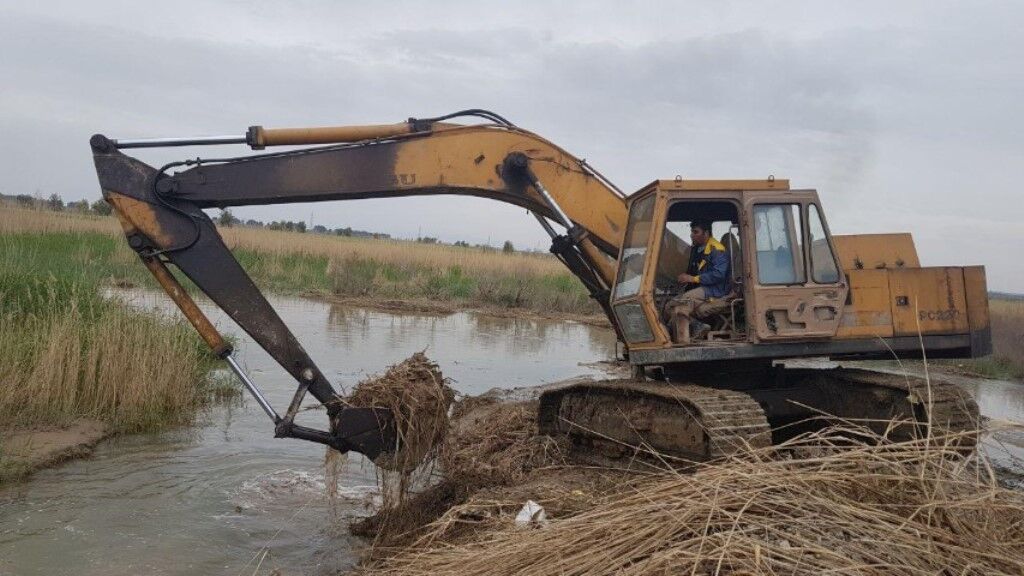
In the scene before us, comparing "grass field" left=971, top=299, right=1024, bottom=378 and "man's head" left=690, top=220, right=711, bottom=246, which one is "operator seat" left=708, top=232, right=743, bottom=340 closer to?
"man's head" left=690, top=220, right=711, bottom=246

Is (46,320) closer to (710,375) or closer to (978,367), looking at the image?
(710,375)

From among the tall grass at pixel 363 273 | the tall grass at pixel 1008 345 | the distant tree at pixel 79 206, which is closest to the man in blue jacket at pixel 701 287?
the tall grass at pixel 1008 345

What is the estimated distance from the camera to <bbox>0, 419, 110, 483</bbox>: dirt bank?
7.48 metres

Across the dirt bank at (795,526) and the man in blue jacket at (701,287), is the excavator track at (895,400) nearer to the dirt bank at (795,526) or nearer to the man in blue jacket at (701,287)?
the man in blue jacket at (701,287)

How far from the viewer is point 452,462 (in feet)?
24.2

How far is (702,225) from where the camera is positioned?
25.7ft

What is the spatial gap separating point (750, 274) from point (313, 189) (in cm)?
353

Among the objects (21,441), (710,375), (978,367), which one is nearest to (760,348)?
(710,375)

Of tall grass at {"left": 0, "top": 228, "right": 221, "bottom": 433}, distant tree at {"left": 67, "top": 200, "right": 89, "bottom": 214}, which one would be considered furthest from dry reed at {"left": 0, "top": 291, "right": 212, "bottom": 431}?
distant tree at {"left": 67, "top": 200, "right": 89, "bottom": 214}

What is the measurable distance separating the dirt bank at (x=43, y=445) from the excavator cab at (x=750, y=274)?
5039 mm

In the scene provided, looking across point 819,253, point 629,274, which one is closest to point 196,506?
point 629,274

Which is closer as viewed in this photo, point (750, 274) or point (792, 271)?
point (750, 274)

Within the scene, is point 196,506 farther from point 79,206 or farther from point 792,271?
point 79,206

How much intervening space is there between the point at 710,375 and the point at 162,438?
5.40 meters
